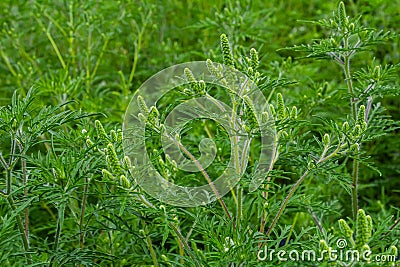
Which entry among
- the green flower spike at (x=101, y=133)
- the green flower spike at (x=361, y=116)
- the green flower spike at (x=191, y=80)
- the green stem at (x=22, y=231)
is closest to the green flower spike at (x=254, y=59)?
the green flower spike at (x=191, y=80)

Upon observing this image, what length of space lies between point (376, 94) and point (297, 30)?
5.50 ft

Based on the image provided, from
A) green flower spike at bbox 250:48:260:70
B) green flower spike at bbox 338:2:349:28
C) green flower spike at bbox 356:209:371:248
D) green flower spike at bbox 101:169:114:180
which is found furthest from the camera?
green flower spike at bbox 338:2:349:28

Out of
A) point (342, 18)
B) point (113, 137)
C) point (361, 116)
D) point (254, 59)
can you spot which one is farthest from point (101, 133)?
point (342, 18)

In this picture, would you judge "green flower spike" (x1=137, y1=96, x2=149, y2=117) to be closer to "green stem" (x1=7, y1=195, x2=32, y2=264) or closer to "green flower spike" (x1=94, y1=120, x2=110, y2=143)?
"green flower spike" (x1=94, y1=120, x2=110, y2=143)

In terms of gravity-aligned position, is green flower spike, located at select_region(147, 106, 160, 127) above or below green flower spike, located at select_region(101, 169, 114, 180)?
above

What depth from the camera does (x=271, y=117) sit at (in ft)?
4.06

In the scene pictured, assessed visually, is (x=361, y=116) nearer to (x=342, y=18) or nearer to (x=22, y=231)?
(x=342, y=18)

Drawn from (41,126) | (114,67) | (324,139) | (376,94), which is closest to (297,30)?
(114,67)

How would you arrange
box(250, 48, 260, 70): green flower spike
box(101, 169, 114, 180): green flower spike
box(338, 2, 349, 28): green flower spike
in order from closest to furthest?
box(101, 169, 114, 180): green flower spike < box(250, 48, 260, 70): green flower spike < box(338, 2, 349, 28): green flower spike

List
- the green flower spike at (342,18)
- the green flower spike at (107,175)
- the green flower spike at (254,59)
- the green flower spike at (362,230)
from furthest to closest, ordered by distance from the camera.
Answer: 1. the green flower spike at (342,18)
2. the green flower spike at (254,59)
3. the green flower spike at (107,175)
4. the green flower spike at (362,230)

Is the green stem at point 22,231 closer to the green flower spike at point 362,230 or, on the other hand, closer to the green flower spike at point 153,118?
the green flower spike at point 153,118

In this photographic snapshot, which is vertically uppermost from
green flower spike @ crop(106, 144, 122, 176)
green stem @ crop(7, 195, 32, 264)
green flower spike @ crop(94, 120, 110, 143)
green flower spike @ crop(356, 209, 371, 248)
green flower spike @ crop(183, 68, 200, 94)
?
green flower spike @ crop(183, 68, 200, 94)

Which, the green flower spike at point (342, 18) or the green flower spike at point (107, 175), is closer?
the green flower spike at point (107, 175)

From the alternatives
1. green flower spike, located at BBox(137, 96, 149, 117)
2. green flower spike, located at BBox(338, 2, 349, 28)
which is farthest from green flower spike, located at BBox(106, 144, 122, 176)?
green flower spike, located at BBox(338, 2, 349, 28)
